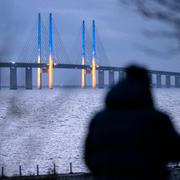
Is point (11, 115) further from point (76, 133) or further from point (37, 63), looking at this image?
point (37, 63)

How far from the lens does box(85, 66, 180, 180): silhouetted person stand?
1.90 meters

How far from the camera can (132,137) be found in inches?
75.4

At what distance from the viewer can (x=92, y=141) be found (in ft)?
6.62

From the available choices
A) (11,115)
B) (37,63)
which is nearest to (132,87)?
(11,115)

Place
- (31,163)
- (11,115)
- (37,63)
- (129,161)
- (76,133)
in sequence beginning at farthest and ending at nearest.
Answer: (37,63) < (76,133) < (31,163) < (11,115) < (129,161)

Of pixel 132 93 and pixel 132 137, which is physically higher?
pixel 132 93

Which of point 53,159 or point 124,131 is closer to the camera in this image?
point 124,131

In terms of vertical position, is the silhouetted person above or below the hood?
below

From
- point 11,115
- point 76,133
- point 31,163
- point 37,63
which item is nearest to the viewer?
point 11,115

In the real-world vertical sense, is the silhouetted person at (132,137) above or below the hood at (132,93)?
below

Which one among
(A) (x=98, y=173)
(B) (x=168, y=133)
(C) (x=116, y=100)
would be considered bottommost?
(A) (x=98, y=173)

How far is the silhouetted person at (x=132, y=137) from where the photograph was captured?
6.24 ft

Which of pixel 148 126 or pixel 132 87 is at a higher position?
pixel 132 87

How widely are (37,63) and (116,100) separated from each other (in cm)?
4094
